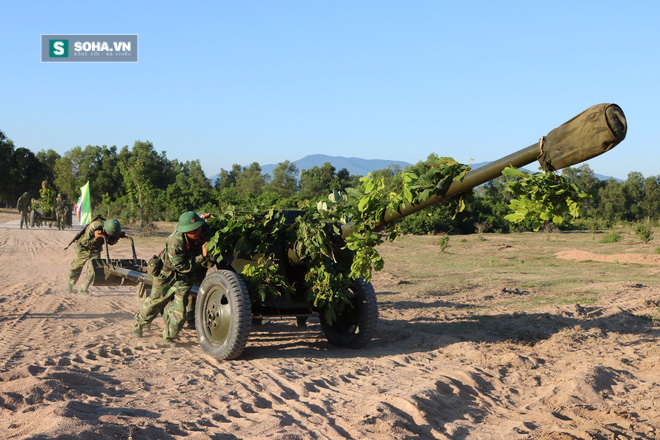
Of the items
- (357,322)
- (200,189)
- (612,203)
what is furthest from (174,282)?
(612,203)

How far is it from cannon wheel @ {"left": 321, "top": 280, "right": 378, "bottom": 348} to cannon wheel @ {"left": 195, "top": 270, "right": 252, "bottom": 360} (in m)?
1.50

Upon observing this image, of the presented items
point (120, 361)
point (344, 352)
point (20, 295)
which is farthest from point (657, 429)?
point (20, 295)

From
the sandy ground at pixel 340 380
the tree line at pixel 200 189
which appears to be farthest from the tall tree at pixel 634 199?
the sandy ground at pixel 340 380

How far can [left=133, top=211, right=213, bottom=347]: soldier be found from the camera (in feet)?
24.2

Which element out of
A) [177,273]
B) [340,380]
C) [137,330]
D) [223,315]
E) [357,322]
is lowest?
[340,380]

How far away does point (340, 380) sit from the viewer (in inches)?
240

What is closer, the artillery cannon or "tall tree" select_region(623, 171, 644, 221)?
the artillery cannon

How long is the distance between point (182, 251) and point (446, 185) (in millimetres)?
3702

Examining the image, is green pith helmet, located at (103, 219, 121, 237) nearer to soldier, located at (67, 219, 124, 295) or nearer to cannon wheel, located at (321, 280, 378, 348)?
soldier, located at (67, 219, 124, 295)

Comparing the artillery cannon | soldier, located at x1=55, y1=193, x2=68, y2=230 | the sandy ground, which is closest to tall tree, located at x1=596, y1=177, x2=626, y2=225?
soldier, located at x1=55, y1=193, x2=68, y2=230

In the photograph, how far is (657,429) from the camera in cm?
489

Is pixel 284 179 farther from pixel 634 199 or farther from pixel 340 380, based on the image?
pixel 340 380

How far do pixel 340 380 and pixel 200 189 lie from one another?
148ft

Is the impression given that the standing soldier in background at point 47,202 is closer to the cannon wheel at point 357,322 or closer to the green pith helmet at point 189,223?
the green pith helmet at point 189,223
